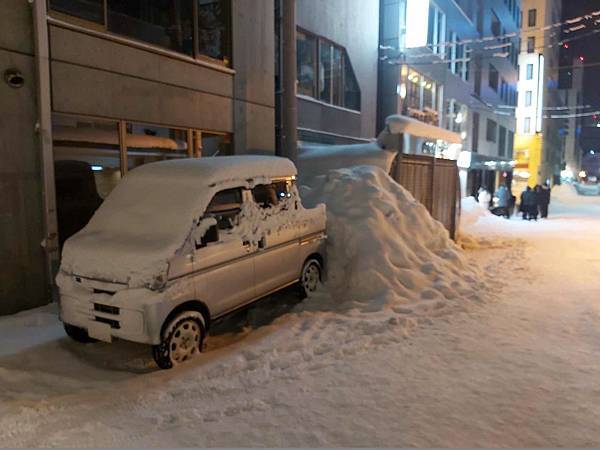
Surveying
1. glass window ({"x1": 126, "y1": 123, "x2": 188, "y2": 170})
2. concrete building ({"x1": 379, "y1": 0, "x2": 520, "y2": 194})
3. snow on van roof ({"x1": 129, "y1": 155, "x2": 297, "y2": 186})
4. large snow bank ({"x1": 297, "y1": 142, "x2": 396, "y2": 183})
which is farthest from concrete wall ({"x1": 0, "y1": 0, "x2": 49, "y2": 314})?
concrete building ({"x1": 379, "y1": 0, "x2": 520, "y2": 194})

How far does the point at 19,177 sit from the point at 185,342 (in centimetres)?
363

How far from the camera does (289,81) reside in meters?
11.0

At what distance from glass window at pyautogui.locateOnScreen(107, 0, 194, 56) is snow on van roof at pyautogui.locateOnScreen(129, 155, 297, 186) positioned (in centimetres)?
377

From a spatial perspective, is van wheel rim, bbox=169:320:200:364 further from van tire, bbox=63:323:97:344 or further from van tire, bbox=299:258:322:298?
van tire, bbox=299:258:322:298

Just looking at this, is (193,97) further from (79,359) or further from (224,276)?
(79,359)

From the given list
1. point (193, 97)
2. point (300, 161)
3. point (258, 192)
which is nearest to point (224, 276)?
point (258, 192)

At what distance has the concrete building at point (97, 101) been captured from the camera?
21.1 feet

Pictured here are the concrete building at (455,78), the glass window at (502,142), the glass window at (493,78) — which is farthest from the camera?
the glass window at (502,142)

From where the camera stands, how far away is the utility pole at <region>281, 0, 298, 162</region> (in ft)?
35.1

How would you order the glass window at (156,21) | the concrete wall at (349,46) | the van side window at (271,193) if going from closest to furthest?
the van side window at (271,193)
the glass window at (156,21)
the concrete wall at (349,46)

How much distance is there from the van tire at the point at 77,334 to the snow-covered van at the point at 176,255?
1 cm

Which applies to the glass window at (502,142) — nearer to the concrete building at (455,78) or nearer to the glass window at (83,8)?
the concrete building at (455,78)

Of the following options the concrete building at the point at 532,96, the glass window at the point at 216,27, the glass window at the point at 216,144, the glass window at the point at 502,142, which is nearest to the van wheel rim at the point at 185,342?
the glass window at the point at 216,144

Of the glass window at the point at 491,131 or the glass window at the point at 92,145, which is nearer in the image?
the glass window at the point at 92,145
